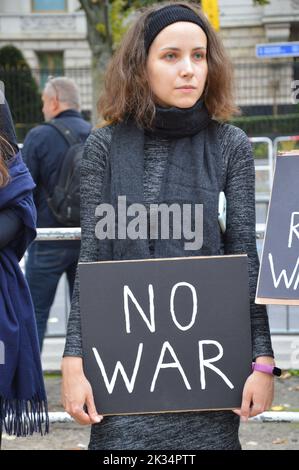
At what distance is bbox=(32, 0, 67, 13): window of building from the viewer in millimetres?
36469

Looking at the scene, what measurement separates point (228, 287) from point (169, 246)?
0.67ft

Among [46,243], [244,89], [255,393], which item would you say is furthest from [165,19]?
[244,89]

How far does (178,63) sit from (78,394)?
98 cm

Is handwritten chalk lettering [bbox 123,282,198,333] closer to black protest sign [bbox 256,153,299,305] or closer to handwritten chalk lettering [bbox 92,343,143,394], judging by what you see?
handwritten chalk lettering [bbox 92,343,143,394]

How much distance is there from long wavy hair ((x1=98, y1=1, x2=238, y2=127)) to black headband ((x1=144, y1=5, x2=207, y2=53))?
0.02 m

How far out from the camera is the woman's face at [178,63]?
7.84ft

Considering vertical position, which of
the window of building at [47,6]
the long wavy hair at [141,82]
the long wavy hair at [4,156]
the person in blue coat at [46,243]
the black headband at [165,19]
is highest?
the window of building at [47,6]

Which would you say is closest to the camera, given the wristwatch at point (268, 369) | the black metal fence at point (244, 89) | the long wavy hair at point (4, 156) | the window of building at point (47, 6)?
the wristwatch at point (268, 369)

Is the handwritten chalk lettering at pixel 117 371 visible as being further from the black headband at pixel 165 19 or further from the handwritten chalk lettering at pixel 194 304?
the black headband at pixel 165 19

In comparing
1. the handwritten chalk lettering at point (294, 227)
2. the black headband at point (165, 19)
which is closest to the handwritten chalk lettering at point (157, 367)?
the handwritten chalk lettering at point (294, 227)

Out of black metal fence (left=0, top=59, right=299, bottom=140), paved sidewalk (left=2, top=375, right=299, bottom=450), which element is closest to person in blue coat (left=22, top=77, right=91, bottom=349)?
paved sidewalk (left=2, top=375, right=299, bottom=450)

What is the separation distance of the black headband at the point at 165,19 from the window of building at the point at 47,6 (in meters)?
35.4

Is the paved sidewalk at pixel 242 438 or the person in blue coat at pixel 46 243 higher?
the person in blue coat at pixel 46 243

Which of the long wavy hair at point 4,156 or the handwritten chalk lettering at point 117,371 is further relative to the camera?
the long wavy hair at point 4,156
